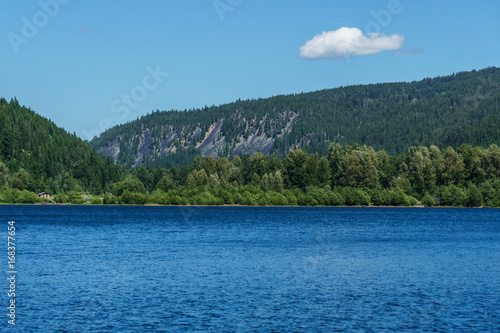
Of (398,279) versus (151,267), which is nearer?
(398,279)

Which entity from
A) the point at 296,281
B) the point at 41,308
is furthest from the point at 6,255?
the point at 296,281

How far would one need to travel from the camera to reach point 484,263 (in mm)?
65438

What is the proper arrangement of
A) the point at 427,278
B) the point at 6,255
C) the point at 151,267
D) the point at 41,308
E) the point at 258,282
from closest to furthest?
the point at 41,308, the point at 258,282, the point at 427,278, the point at 151,267, the point at 6,255

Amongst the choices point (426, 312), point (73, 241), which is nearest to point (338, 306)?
point (426, 312)

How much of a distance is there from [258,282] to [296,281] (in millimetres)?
3198

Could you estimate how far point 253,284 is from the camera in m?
49.8

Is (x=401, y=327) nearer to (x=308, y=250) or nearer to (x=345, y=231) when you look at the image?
(x=308, y=250)

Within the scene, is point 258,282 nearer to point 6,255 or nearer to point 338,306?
point 338,306

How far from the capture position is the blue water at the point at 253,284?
3712 centimetres

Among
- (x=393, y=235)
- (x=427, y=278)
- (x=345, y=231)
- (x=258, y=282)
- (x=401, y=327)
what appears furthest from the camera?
(x=345, y=231)

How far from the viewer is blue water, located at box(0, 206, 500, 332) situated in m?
37.1

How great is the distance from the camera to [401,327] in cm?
3622

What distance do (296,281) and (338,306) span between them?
33.1ft

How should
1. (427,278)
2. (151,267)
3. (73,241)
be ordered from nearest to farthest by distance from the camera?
(427,278), (151,267), (73,241)
